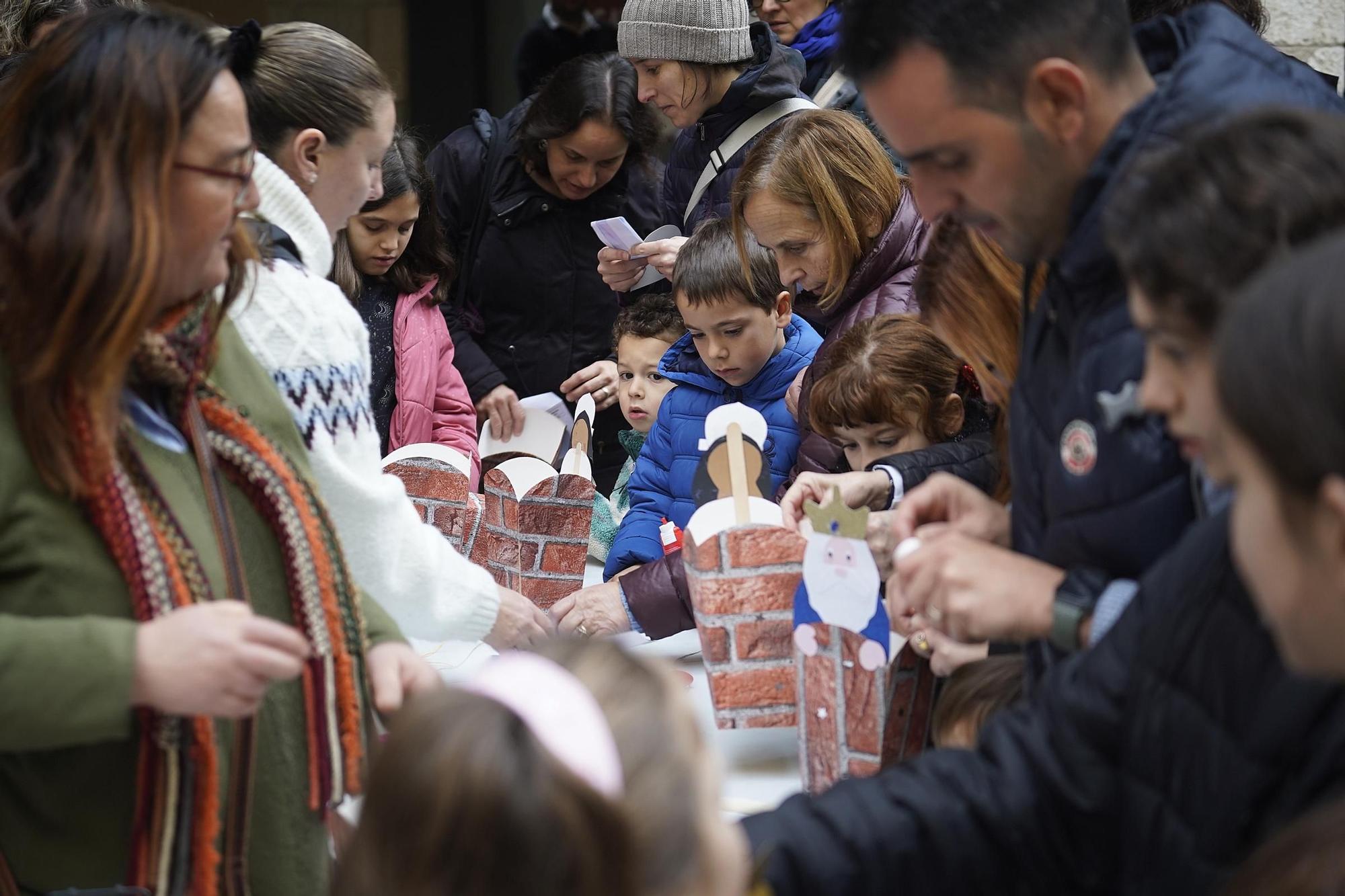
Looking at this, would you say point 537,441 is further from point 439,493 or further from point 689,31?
point 689,31

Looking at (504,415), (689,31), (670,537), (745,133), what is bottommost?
(670,537)

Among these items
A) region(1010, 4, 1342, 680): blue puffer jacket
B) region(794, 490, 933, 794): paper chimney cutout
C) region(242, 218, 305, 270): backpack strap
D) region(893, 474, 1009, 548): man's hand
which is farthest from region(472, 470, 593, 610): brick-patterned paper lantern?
region(1010, 4, 1342, 680): blue puffer jacket

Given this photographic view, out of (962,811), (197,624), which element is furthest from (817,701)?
(197,624)

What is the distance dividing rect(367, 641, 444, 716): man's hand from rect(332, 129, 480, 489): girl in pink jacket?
1.78 metres

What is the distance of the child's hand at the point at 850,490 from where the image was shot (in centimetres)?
212

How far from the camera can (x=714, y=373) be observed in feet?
9.43

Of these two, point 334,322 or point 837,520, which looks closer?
point 334,322

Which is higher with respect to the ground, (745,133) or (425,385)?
(745,133)

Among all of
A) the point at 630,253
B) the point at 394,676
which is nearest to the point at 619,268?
the point at 630,253

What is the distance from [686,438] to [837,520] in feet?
3.58

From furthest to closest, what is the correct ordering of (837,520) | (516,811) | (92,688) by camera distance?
(837,520)
(92,688)
(516,811)

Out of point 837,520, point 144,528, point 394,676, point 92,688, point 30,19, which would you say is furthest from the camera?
point 30,19

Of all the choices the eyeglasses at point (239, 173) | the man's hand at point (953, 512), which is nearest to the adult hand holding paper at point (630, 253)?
the man's hand at point (953, 512)

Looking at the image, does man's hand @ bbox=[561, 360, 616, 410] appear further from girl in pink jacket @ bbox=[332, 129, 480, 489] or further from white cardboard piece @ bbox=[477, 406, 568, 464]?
white cardboard piece @ bbox=[477, 406, 568, 464]
